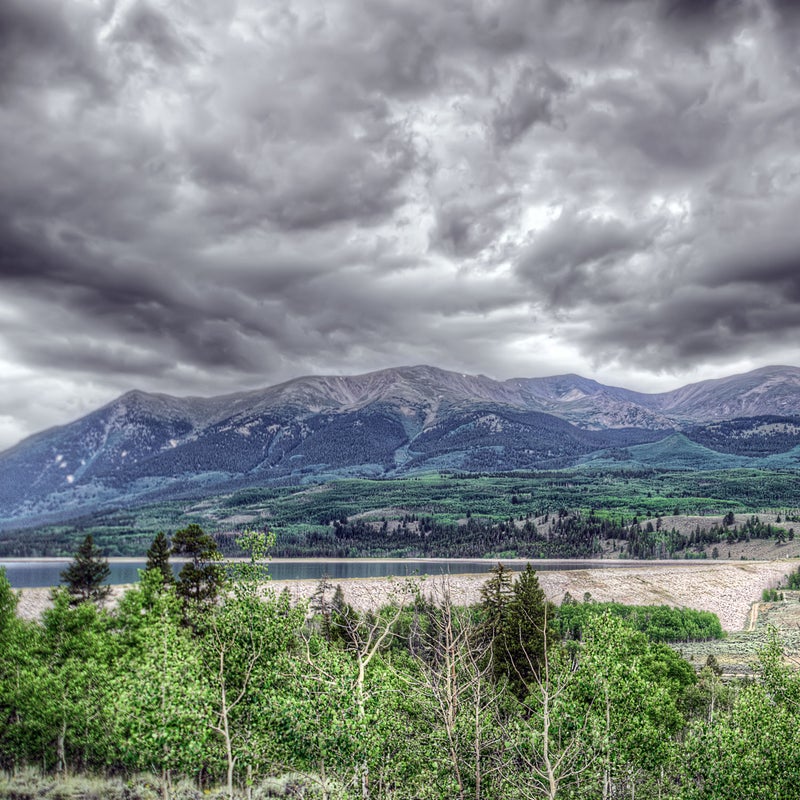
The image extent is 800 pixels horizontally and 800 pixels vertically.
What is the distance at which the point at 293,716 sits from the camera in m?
17.8

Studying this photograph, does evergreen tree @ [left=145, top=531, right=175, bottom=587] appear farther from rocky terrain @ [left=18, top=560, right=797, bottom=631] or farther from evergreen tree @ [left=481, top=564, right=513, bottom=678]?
rocky terrain @ [left=18, top=560, right=797, bottom=631]

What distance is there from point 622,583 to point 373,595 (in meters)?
58.3

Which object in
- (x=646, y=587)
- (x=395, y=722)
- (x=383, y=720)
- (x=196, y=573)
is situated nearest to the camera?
(x=383, y=720)

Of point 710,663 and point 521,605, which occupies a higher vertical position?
point 521,605

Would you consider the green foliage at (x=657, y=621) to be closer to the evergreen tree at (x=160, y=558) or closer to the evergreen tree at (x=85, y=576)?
the evergreen tree at (x=160, y=558)

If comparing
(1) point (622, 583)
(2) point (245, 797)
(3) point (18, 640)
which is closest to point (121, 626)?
(3) point (18, 640)

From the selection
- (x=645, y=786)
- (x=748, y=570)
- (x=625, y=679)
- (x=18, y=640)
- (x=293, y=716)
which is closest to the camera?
(x=293, y=716)

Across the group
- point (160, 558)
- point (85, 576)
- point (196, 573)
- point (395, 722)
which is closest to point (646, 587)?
point (160, 558)

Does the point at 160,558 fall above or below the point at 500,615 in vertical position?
above

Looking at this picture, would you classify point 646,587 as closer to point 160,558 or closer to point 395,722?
point 160,558

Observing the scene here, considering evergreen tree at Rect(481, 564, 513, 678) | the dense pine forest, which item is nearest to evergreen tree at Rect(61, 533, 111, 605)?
the dense pine forest

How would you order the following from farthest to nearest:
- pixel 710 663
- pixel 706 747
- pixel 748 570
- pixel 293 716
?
pixel 748 570, pixel 710 663, pixel 706 747, pixel 293 716

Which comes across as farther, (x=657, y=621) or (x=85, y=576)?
(x=657, y=621)

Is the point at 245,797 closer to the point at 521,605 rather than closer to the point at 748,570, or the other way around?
the point at 521,605
